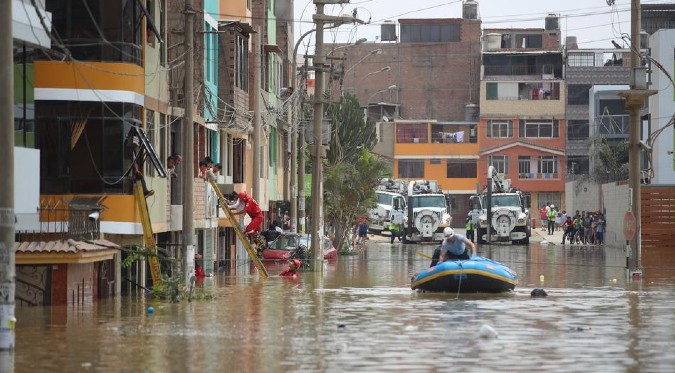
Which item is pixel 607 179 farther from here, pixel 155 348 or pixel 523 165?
pixel 155 348

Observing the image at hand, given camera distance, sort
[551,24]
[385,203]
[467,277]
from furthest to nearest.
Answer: [551,24]
[385,203]
[467,277]

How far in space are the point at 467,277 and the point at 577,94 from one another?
88234 millimetres

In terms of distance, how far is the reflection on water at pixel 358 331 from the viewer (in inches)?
817

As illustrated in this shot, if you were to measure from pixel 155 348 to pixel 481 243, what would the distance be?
60.7 meters

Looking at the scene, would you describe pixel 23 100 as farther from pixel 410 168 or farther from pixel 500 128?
pixel 410 168

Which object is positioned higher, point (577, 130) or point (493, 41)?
point (493, 41)

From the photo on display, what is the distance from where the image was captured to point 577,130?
121 metres

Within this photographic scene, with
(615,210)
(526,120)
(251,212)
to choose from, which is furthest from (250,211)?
(526,120)

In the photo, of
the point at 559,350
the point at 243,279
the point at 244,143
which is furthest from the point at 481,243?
the point at 559,350

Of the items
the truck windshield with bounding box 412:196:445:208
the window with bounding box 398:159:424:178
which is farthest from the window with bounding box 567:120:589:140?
the truck windshield with bounding box 412:196:445:208

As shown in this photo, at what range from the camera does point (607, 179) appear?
9144cm

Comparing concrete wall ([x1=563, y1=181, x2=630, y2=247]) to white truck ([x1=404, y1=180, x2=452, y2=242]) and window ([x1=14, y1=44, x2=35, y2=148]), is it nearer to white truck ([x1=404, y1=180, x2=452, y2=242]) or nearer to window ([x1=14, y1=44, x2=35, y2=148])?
white truck ([x1=404, y1=180, x2=452, y2=242])

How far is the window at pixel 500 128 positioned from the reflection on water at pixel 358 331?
79533 mm

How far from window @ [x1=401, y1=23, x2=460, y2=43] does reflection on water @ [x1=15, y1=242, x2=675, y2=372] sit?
Result: 88.1 m
